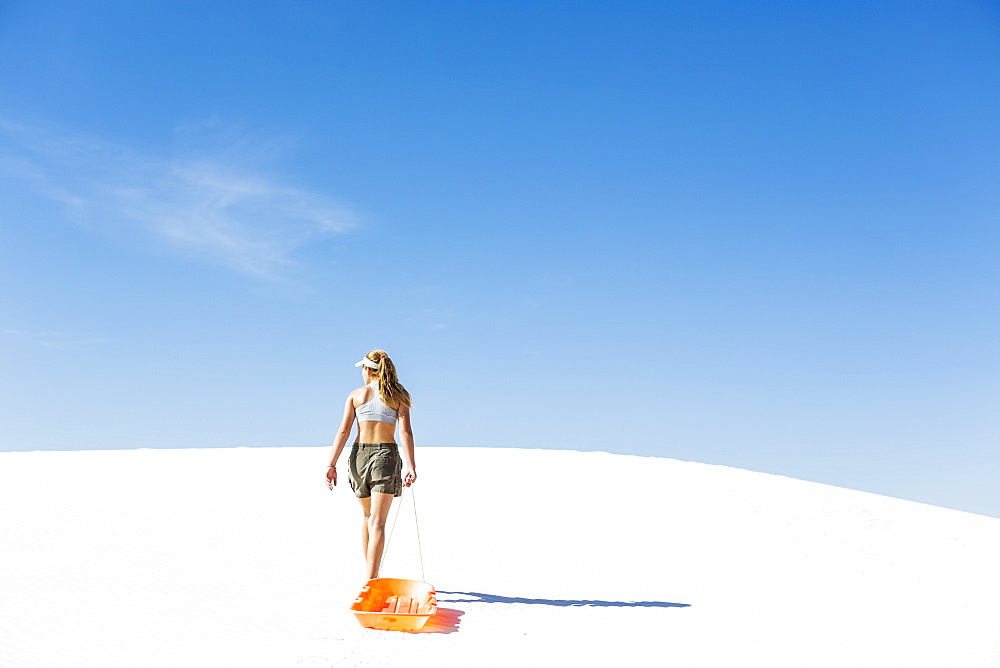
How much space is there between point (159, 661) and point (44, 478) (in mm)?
9026

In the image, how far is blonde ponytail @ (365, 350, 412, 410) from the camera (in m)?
6.06

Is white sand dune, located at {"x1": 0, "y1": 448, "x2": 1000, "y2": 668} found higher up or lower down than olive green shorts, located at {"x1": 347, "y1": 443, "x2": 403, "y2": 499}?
lower down

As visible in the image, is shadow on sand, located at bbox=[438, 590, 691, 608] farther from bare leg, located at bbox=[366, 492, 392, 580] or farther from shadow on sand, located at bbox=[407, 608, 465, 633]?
bare leg, located at bbox=[366, 492, 392, 580]

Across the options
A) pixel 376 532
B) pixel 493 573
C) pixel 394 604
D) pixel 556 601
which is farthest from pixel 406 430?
pixel 493 573

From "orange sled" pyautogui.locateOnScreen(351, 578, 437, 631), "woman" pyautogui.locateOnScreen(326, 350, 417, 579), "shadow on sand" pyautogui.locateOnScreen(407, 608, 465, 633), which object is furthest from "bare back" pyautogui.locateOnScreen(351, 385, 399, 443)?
"shadow on sand" pyautogui.locateOnScreen(407, 608, 465, 633)

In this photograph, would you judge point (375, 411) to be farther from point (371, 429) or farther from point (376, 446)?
point (376, 446)

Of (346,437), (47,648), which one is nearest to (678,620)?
(346,437)

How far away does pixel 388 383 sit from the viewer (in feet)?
19.9

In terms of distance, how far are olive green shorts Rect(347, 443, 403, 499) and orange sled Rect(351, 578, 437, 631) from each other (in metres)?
0.69

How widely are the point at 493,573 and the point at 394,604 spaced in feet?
7.48

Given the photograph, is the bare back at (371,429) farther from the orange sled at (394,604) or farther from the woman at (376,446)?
the orange sled at (394,604)

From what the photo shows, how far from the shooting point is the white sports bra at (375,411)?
605 cm

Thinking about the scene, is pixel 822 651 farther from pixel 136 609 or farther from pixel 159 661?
pixel 136 609

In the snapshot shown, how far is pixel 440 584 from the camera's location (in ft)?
24.3
